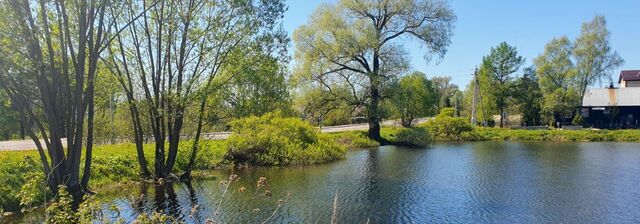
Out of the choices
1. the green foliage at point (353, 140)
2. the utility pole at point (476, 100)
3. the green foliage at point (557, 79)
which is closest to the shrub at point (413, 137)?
the green foliage at point (353, 140)

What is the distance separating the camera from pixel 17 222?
43.1 feet

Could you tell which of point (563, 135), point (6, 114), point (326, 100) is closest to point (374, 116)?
point (326, 100)

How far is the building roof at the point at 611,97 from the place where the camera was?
5234cm

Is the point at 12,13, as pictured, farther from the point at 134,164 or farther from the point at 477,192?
the point at 477,192

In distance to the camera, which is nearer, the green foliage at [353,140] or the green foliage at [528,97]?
the green foliage at [353,140]

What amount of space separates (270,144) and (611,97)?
4545 centimetres

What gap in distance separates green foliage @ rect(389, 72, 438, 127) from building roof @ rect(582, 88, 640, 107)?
61.3 ft

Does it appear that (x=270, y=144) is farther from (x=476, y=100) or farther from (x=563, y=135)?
(x=476, y=100)

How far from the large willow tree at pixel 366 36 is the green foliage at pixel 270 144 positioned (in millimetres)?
12503

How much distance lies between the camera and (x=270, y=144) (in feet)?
83.7

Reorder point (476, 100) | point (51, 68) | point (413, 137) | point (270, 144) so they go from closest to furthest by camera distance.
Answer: point (51, 68) < point (270, 144) < point (413, 137) < point (476, 100)

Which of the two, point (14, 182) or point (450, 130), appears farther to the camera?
point (450, 130)

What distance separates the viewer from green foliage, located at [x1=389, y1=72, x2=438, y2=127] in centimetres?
3912

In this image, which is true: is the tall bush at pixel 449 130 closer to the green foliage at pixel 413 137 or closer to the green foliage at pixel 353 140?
the green foliage at pixel 413 137
